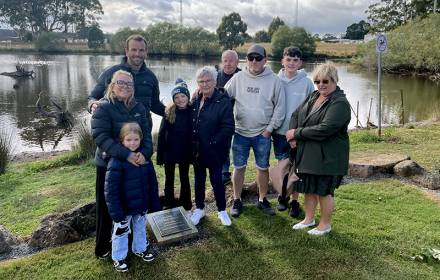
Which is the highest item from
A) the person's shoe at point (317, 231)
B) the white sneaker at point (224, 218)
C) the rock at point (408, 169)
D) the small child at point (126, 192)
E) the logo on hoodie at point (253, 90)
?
the logo on hoodie at point (253, 90)

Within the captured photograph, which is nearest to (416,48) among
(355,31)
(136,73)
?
(136,73)

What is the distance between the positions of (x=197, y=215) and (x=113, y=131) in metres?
1.36

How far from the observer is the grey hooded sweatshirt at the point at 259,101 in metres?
3.93

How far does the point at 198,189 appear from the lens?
3.99 m

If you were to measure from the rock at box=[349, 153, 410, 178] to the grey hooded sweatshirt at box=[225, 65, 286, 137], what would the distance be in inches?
88.4

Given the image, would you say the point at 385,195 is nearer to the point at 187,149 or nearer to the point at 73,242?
the point at 187,149

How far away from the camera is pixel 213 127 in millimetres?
3727

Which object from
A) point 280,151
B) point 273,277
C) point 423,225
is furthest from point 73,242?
point 423,225

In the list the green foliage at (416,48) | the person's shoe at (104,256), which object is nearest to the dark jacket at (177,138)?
the person's shoe at (104,256)

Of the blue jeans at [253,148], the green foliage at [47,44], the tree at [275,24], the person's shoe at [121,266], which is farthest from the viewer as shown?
the tree at [275,24]

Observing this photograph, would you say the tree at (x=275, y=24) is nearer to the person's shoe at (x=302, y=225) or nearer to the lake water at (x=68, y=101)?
the lake water at (x=68, y=101)

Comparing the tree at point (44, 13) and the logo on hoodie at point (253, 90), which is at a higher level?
the tree at point (44, 13)

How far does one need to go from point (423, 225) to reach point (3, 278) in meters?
3.95

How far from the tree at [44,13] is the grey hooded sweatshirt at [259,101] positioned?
8451 centimetres
